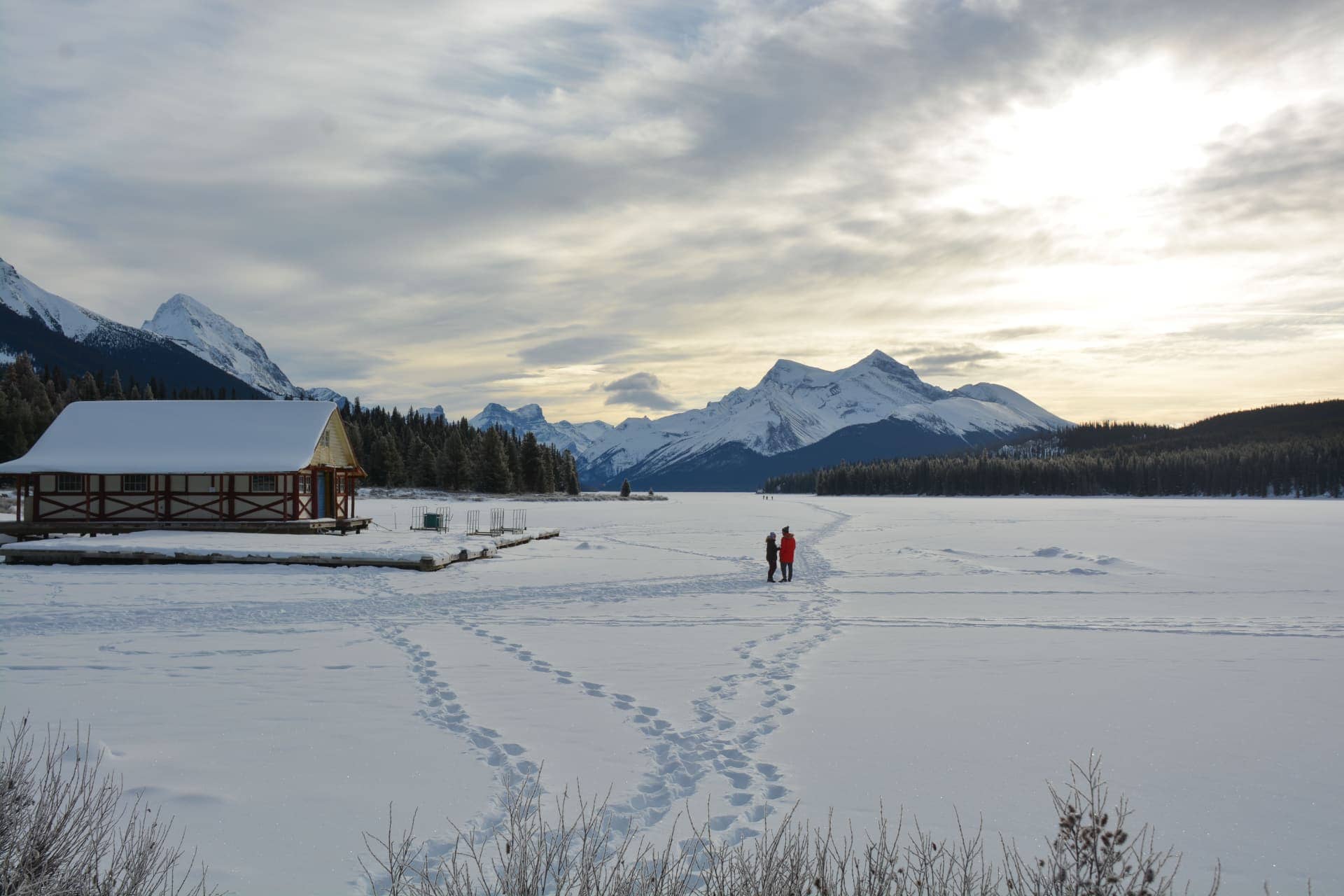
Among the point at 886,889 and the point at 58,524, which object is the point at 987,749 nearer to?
the point at 886,889

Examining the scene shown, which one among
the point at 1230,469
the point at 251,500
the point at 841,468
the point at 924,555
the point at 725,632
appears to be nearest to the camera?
the point at 725,632

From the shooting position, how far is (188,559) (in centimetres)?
2464

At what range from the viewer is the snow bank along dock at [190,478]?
107 feet

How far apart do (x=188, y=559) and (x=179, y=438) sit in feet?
42.9

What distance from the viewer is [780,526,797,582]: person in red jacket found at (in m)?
22.0

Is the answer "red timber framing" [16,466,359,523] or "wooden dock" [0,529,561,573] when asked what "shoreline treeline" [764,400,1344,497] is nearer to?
"red timber framing" [16,466,359,523]

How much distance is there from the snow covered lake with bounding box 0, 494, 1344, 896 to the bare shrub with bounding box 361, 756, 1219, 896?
31 centimetres

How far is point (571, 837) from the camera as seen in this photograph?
578 centimetres

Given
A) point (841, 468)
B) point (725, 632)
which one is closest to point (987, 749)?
point (725, 632)

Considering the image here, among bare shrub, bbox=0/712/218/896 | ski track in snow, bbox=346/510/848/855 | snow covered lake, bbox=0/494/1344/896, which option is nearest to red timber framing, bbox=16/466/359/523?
snow covered lake, bbox=0/494/1344/896

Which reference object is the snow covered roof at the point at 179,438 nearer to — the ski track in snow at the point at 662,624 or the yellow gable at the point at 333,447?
the yellow gable at the point at 333,447

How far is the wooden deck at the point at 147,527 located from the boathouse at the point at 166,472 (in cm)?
5

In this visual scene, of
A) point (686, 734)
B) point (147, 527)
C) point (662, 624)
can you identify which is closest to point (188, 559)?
point (147, 527)

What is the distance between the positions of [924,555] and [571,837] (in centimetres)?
2573
